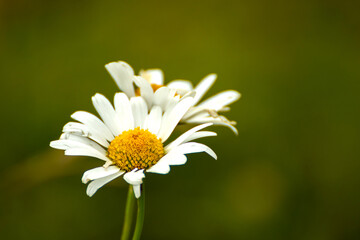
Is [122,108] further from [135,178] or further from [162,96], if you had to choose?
[135,178]

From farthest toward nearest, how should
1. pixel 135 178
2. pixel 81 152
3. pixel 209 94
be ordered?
pixel 209 94, pixel 81 152, pixel 135 178

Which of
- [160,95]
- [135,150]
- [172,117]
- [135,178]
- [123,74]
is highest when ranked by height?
[123,74]

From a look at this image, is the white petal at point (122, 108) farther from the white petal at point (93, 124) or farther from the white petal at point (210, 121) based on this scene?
the white petal at point (210, 121)

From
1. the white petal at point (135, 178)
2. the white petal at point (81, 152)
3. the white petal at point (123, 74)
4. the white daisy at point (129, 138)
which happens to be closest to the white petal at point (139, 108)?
the white daisy at point (129, 138)

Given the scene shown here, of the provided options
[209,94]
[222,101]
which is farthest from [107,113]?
[209,94]

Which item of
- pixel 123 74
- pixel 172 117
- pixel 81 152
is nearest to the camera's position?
pixel 81 152
